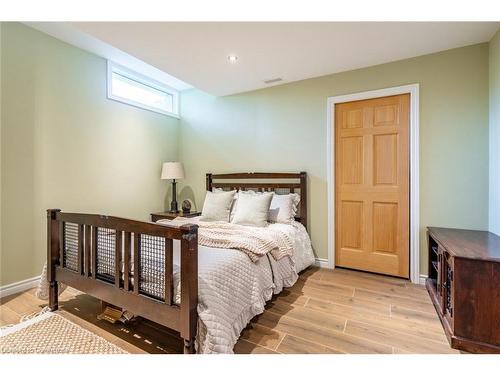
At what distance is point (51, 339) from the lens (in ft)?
5.52

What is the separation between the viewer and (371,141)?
2855 mm

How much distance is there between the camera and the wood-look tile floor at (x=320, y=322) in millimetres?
1656

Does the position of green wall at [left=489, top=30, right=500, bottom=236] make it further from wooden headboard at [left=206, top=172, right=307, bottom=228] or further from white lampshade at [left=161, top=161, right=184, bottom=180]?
white lampshade at [left=161, top=161, right=184, bottom=180]

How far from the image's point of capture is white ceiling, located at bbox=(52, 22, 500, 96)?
81.0 inches

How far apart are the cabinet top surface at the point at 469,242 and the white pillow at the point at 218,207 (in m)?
2.08

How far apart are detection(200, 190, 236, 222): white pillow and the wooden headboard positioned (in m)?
0.50

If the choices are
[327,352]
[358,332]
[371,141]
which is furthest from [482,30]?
[327,352]

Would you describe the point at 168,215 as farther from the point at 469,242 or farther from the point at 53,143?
the point at 469,242

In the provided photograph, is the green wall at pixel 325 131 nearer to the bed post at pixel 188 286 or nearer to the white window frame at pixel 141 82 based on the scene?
the white window frame at pixel 141 82

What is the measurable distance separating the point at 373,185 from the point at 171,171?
273 centimetres

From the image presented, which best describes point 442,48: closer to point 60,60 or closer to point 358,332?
point 358,332

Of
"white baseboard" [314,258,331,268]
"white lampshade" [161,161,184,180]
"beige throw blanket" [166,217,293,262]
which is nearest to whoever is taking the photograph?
A: "beige throw blanket" [166,217,293,262]

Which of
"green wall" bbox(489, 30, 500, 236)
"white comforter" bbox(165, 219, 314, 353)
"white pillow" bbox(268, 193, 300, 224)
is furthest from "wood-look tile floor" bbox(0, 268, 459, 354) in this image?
"green wall" bbox(489, 30, 500, 236)
